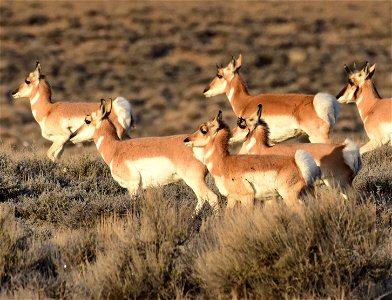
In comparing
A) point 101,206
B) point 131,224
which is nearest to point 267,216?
point 131,224

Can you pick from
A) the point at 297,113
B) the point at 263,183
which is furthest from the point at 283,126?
the point at 263,183

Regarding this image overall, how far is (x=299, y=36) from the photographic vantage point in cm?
4247

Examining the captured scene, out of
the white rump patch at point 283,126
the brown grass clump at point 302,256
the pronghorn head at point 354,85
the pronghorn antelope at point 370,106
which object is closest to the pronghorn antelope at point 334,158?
the brown grass clump at point 302,256

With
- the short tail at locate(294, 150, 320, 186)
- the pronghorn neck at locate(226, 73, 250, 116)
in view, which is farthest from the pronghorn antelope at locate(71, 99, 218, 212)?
the pronghorn neck at locate(226, 73, 250, 116)

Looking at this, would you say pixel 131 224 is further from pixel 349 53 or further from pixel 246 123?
pixel 349 53

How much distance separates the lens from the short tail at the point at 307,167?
789cm

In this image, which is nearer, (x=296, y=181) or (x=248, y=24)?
(x=296, y=181)

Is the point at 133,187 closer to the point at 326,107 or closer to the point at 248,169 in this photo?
the point at 248,169

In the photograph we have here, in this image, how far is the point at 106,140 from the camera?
1030cm

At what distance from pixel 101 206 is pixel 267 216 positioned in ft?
10.0

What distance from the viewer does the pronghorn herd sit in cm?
824

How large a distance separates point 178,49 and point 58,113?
27963mm

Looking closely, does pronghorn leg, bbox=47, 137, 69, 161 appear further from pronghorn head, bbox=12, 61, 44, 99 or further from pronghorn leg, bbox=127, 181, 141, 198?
pronghorn leg, bbox=127, 181, 141, 198

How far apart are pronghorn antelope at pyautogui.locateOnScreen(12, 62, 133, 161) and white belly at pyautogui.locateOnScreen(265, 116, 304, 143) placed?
1.86 m
